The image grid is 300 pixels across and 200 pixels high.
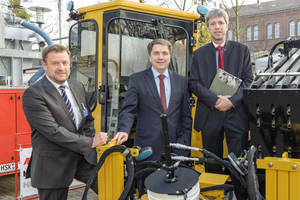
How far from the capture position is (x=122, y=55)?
3.73 m

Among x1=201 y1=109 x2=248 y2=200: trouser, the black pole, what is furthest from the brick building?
the black pole

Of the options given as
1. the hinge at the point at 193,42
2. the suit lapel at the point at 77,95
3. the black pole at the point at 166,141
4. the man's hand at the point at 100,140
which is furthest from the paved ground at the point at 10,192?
the black pole at the point at 166,141

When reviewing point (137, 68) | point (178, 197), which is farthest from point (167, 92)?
point (178, 197)

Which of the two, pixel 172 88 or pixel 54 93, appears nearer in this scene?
pixel 54 93

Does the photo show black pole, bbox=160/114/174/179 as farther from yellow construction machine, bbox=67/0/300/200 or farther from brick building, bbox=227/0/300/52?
brick building, bbox=227/0/300/52

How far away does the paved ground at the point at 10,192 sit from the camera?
4738mm

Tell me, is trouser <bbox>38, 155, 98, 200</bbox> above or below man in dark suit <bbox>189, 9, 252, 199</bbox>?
below

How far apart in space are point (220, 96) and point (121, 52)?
4.34 feet

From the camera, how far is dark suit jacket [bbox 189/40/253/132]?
3072 mm

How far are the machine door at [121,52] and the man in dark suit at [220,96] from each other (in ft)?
2.53

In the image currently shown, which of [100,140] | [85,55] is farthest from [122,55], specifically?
[100,140]

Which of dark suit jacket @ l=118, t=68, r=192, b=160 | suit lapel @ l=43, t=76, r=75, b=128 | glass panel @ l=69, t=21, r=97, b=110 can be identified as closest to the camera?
suit lapel @ l=43, t=76, r=75, b=128

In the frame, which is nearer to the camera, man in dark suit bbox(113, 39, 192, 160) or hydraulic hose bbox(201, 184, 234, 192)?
hydraulic hose bbox(201, 184, 234, 192)

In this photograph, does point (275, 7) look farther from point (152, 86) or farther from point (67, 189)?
point (67, 189)
